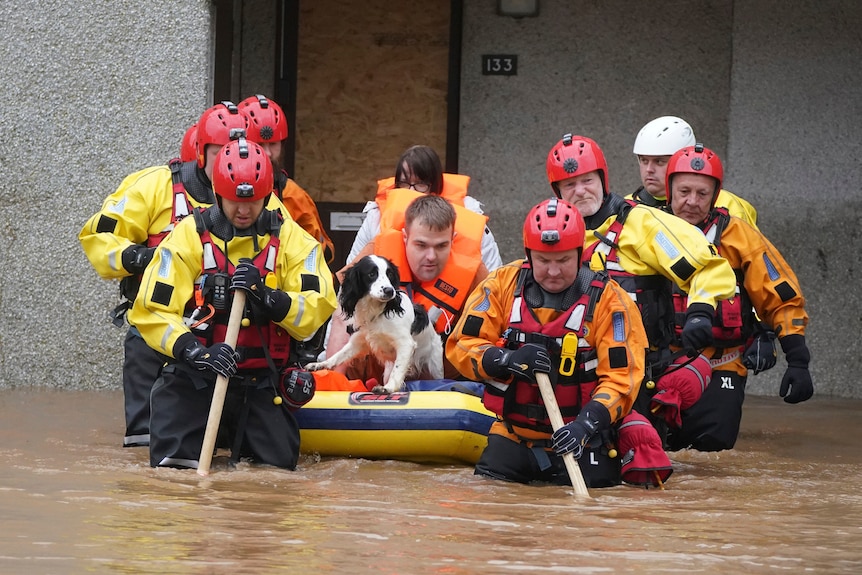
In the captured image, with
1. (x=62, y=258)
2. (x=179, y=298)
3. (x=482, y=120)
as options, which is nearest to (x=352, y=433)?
(x=179, y=298)

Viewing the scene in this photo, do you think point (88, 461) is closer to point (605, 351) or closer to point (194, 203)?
point (194, 203)

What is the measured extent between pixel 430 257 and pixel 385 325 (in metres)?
0.50

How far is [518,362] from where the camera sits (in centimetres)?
625

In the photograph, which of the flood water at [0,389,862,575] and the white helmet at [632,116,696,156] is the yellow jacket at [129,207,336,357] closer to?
the flood water at [0,389,862,575]

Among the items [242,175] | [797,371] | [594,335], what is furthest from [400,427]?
[797,371]

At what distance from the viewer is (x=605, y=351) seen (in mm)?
6434

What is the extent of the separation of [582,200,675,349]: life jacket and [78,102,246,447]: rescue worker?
1967 mm

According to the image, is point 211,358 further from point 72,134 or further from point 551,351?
point 72,134

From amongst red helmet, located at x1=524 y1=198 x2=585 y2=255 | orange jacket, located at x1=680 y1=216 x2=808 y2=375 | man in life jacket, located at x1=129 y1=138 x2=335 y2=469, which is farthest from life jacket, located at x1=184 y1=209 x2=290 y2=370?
orange jacket, located at x1=680 y1=216 x2=808 y2=375

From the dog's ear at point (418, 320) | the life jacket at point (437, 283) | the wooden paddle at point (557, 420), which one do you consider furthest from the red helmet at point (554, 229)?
the life jacket at point (437, 283)

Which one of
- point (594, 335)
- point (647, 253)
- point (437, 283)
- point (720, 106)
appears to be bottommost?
point (594, 335)

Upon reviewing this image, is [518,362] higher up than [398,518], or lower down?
higher up

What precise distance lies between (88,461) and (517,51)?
5536 mm

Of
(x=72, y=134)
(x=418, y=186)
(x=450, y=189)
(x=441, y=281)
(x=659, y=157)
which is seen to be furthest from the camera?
(x=72, y=134)
